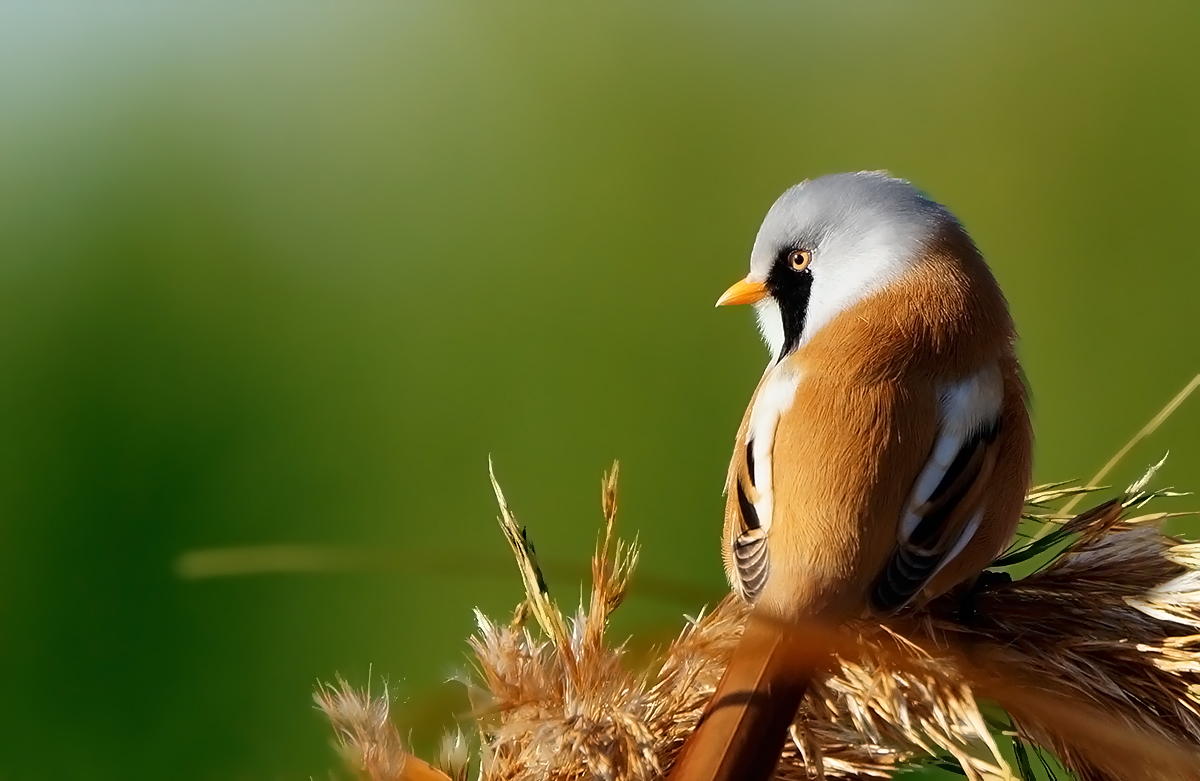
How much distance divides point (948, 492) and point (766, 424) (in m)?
0.16

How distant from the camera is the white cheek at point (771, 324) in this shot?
1.17m

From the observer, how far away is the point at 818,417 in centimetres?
86

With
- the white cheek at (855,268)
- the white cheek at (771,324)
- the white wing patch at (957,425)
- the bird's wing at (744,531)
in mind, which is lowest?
the bird's wing at (744,531)

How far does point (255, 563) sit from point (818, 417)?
557 mm

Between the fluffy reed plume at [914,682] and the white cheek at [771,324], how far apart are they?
0.38 meters

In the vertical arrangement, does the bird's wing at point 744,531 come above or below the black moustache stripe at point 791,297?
below

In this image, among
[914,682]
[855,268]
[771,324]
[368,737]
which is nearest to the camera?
[368,737]

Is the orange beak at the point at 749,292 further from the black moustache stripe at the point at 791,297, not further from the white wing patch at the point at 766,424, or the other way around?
the white wing patch at the point at 766,424

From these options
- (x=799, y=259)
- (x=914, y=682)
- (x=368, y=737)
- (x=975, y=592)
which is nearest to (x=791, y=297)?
(x=799, y=259)

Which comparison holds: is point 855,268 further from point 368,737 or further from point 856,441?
point 368,737

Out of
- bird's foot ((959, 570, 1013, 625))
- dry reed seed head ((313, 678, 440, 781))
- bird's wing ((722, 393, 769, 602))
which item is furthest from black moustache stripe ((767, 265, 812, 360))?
dry reed seed head ((313, 678, 440, 781))

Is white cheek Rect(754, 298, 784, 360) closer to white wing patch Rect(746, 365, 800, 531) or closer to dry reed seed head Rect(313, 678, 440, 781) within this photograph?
A: white wing patch Rect(746, 365, 800, 531)

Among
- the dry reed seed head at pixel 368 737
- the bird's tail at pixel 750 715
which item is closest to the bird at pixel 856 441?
the bird's tail at pixel 750 715

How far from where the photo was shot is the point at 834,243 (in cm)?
111
